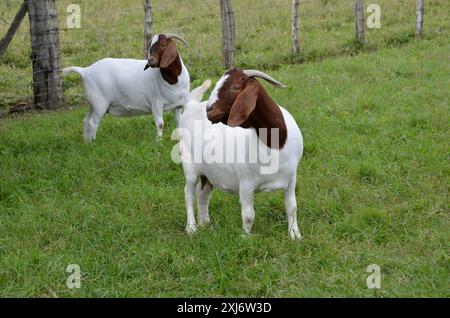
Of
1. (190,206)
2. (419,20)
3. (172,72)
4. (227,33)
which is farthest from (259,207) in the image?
(419,20)

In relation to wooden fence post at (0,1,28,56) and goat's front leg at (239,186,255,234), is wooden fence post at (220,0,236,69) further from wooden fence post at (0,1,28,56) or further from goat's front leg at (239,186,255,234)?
goat's front leg at (239,186,255,234)

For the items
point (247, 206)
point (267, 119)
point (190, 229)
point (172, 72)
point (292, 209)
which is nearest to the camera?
point (267, 119)

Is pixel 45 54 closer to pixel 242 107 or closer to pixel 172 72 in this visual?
pixel 172 72

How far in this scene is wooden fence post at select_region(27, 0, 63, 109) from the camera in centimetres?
946

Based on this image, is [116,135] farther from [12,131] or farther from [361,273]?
[361,273]

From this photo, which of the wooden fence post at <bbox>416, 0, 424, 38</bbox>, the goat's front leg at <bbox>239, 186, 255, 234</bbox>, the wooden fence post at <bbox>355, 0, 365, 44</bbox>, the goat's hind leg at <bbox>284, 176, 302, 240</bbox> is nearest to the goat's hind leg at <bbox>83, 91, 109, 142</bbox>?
the goat's front leg at <bbox>239, 186, 255, 234</bbox>

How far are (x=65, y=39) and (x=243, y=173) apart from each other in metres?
9.95

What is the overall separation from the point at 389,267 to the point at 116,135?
174 inches

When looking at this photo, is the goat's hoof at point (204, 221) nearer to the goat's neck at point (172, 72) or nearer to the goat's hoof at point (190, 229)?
the goat's hoof at point (190, 229)

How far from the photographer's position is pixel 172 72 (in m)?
7.57

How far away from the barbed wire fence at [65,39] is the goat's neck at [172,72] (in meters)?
2.51

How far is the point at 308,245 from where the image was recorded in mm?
4902

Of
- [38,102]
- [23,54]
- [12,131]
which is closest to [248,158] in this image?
[12,131]

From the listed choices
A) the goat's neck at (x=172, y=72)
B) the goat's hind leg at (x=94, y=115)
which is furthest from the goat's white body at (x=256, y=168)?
the goat's hind leg at (x=94, y=115)
